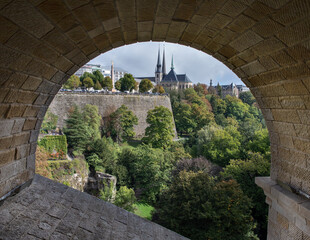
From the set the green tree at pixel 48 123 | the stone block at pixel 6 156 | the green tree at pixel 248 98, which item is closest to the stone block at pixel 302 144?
the stone block at pixel 6 156

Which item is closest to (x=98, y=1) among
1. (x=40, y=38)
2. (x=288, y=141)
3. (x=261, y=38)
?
(x=40, y=38)

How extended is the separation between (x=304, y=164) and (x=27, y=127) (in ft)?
11.1

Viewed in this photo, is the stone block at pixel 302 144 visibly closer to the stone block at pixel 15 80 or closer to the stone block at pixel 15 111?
the stone block at pixel 15 80

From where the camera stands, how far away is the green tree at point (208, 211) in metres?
9.14

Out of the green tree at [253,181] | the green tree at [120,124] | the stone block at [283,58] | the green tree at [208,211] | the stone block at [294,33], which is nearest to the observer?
the stone block at [294,33]

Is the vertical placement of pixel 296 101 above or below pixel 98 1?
below

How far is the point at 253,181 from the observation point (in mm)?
12641

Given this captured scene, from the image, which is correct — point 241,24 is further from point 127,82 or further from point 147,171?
point 127,82

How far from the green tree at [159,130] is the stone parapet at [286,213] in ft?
63.5

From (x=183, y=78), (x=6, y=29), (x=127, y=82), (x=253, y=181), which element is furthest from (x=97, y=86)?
(x=6, y=29)

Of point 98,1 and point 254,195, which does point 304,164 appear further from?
point 254,195

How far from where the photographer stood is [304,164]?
247 cm

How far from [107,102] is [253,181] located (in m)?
19.9

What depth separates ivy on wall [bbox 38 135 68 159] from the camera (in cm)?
1327
